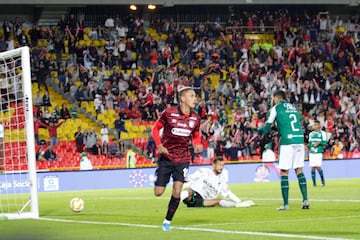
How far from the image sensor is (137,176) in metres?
30.9

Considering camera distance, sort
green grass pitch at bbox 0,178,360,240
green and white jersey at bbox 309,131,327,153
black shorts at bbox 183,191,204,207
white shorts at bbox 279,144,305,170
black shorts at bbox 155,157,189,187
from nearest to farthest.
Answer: green grass pitch at bbox 0,178,360,240 < black shorts at bbox 155,157,189,187 < white shorts at bbox 279,144,305,170 < black shorts at bbox 183,191,204,207 < green and white jersey at bbox 309,131,327,153

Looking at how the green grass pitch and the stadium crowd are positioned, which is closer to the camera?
the green grass pitch

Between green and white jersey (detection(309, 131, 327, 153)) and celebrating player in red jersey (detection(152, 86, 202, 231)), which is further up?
celebrating player in red jersey (detection(152, 86, 202, 231))

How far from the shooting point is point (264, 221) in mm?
11961

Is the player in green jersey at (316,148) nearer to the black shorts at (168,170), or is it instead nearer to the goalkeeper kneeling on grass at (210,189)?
the goalkeeper kneeling on grass at (210,189)

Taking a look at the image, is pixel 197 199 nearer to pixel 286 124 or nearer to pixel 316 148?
pixel 286 124

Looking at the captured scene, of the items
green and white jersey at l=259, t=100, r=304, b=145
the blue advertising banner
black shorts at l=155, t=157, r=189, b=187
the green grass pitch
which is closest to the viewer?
the green grass pitch

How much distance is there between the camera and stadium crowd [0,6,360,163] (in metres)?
37.0

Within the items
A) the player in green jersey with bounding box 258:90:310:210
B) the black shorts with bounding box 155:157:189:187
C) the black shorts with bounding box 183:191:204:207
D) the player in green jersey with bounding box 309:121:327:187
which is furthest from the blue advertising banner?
the black shorts with bounding box 155:157:189:187

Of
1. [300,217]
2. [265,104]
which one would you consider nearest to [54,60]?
[265,104]

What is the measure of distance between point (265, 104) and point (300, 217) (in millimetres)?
26402

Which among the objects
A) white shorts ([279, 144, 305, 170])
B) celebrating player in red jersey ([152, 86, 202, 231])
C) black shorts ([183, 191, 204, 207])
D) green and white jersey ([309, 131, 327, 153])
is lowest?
black shorts ([183, 191, 204, 207])

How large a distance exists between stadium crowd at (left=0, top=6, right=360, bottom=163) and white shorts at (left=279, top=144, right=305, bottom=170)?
1991cm

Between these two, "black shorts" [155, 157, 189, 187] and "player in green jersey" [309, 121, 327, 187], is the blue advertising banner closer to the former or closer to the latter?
"player in green jersey" [309, 121, 327, 187]
